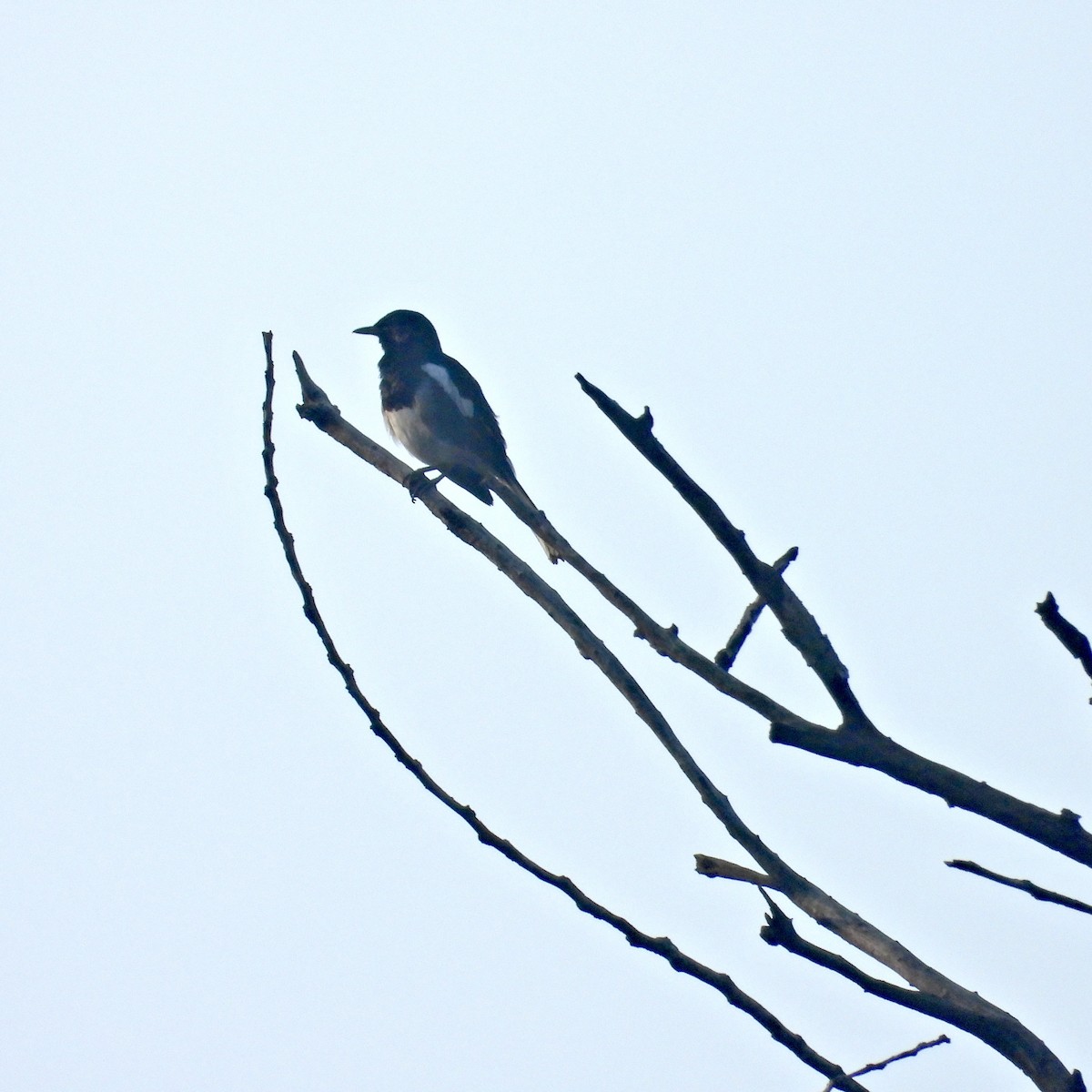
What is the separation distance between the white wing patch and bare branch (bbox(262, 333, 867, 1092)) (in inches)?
218

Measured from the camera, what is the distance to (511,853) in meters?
2.29

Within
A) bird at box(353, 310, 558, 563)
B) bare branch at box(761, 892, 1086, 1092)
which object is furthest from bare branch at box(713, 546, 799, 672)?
bird at box(353, 310, 558, 563)

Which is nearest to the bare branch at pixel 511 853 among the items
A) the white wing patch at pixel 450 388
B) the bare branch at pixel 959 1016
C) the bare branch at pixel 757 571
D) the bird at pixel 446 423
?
the bare branch at pixel 959 1016

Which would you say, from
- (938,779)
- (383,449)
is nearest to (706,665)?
(938,779)

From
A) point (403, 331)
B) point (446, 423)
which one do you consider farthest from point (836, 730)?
point (403, 331)

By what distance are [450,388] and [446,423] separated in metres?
0.37

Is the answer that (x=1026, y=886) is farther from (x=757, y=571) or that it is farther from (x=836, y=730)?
(x=757, y=571)

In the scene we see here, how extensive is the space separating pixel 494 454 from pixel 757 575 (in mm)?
6101

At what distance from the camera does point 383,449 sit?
3.50 metres

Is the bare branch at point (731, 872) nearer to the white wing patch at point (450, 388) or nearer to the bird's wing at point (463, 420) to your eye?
the bird's wing at point (463, 420)

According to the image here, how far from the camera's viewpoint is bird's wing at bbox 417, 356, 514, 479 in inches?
324

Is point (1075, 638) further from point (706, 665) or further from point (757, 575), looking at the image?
point (706, 665)

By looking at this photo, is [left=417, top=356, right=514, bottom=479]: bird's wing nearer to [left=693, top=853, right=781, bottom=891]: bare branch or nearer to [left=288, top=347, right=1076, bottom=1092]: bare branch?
[left=288, top=347, right=1076, bottom=1092]: bare branch

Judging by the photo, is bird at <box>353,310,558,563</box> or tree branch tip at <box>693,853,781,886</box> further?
bird at <box>353,310,558,563</box>
